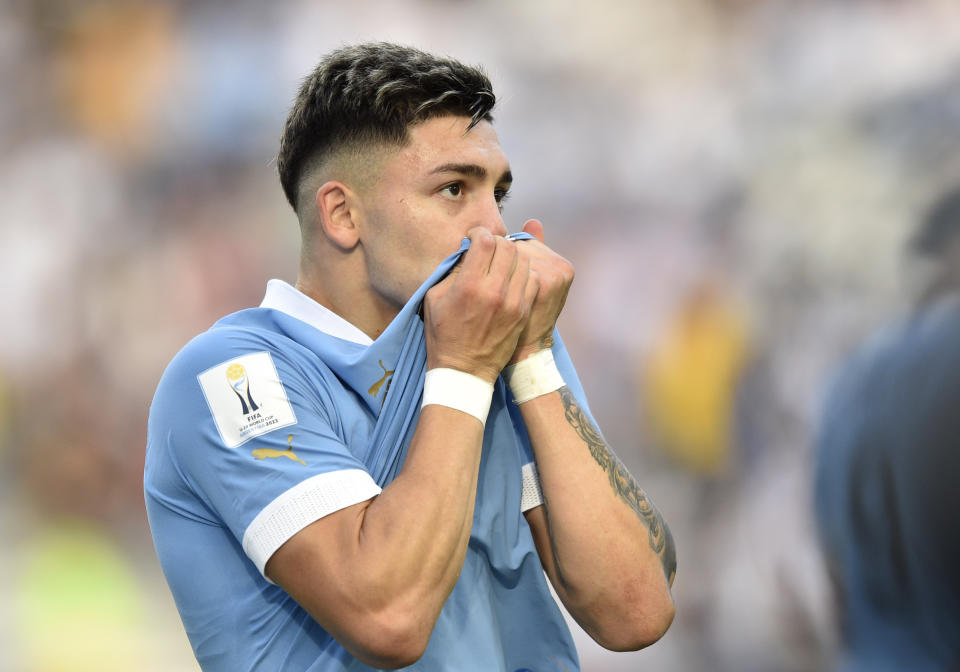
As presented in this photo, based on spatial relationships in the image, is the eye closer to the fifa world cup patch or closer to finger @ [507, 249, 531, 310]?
finger @ [507, 249, 531, 310]

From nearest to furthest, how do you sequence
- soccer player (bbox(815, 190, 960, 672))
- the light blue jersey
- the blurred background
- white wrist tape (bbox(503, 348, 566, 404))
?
the light blue jersey < white wrist tape (bbox(503, 348, 566, 404)) < soccer player (bbox(815, 190, 960, 672)) < the blurred background

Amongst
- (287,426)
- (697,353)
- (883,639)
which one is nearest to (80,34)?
(697,353)

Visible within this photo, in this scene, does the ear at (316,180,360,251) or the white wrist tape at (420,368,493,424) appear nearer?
the white wrist tape at (420,368,493,424)

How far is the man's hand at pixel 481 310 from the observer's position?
1411 mm

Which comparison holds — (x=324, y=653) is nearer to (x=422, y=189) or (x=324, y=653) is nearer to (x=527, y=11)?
(x=422, y=189)

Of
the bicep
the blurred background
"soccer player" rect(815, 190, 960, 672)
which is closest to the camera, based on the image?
the bicep

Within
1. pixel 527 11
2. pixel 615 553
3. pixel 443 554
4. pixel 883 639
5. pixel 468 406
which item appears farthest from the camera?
pixel 527 11

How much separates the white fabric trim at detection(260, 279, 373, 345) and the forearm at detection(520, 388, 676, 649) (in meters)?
0.34

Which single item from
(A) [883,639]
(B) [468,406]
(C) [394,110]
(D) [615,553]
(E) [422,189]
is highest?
(C) [394,110]

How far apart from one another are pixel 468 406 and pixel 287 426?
27 centimetres

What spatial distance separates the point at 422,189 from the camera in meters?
1.64

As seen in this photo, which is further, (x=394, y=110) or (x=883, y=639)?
(x=883, y=639)

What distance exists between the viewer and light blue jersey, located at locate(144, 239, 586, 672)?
132 cm

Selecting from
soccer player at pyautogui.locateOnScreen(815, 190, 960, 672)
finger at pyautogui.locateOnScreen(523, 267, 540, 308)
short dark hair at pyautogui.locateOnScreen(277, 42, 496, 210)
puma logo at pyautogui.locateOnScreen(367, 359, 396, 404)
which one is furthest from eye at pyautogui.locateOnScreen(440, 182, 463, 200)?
soccer player at pyautogui.locateOnScreen(815, 190, 960, 672)
